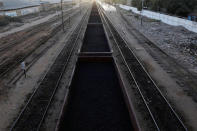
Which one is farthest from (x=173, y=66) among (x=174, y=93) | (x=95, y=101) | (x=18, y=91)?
(x=18, y=91)

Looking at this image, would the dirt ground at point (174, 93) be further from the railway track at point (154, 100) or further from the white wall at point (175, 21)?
the white wall at point (175, 21)

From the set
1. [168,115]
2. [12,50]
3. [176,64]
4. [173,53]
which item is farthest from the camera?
[12,50]

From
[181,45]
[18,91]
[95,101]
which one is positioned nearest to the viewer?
[95,101]

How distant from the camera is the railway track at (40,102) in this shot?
29.4 feet

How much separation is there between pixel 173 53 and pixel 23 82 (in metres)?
15.1

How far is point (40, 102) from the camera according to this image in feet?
35.4

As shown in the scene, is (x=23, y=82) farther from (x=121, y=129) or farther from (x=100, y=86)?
(x=121, y=129)

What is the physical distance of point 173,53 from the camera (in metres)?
19.6

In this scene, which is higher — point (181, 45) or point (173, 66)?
point (181, 45)

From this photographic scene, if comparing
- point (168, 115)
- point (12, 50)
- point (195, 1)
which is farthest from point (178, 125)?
point (195, 1)

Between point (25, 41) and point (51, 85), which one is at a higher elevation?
point (25, 41)

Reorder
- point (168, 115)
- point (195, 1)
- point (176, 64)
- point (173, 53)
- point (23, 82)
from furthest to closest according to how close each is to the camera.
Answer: point (195, 1), point (173, 53), point (176, 64), point (23, 82), point (168, 115)

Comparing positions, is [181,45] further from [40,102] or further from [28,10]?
[28,10]

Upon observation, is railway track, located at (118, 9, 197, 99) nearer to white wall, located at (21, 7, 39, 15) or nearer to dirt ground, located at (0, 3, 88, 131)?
dirt ground, located at (0, 3, 88, 131)
